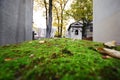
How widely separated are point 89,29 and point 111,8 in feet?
96.0

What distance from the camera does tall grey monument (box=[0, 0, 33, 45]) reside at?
24.0 ft

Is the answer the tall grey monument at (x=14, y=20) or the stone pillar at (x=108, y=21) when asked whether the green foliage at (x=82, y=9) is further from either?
the stone pillar at (x=108, y=21)

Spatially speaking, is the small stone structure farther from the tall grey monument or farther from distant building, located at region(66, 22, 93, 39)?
the tall grey monument

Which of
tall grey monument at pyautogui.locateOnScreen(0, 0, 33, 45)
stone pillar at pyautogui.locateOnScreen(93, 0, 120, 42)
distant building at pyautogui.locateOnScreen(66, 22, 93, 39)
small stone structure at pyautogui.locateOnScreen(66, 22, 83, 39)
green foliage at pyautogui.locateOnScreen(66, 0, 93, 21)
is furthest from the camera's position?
small stone structure at pyautogui.locateOnScreen(66, 22, 83, 39)

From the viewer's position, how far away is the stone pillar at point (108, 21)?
6.73 meters

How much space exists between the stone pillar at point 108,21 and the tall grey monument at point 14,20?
14.7 feet

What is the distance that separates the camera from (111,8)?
7297 mm

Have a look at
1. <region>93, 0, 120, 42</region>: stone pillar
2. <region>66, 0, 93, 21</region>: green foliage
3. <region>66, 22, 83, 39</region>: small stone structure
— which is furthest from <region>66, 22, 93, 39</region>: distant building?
<region>93, 0, 120, 42</region>: stone pillar

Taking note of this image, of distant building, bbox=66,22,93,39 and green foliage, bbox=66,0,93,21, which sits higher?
green foliage, bbox=66,0,93,21

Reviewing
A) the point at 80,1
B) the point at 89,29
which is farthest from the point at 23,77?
the point at 89,29

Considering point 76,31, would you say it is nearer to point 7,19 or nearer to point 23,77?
point 7,19

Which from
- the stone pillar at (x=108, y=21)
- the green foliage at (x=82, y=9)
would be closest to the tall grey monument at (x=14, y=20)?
the stone pillar at (x=108, y=21)

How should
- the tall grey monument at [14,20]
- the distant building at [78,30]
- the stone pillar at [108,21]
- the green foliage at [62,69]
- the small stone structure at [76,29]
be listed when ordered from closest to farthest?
the green foliage at [62,69] < the stone pillar at [108,21] < the tall grey monument at [14,20] < the distant building at [78,30] < the small stone structure at [76,29]

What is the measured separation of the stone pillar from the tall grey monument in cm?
447
